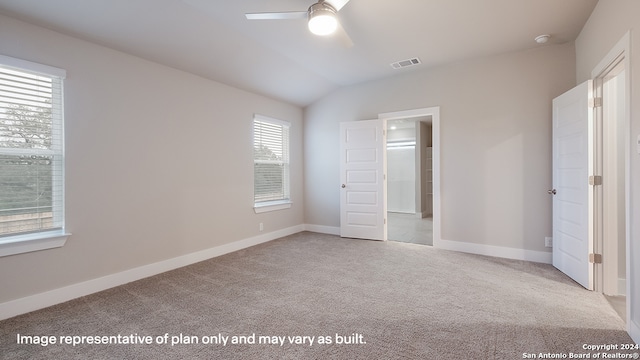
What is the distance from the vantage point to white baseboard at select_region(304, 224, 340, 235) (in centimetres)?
558

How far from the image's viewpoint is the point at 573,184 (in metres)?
3.10

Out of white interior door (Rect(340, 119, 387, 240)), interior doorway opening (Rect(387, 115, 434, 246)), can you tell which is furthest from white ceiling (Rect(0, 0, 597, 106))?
interior doorway opening (Rect(387, 115, 434, 246))

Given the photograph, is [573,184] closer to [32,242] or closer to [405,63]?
[405,63]

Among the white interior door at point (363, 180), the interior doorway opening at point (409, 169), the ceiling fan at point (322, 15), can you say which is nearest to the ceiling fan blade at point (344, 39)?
the ceiling fan at point (322, 15)

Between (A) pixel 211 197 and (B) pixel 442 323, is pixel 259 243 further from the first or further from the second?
(B) pixel 442 323

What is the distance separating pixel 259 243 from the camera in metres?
4.89

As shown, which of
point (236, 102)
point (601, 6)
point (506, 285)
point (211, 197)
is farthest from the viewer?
point (236, 102)

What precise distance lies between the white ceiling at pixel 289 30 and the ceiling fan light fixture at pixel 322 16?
573 millimetres

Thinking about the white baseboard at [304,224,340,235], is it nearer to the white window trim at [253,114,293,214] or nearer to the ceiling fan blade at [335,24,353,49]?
the white window trim at [253,114,293,214]

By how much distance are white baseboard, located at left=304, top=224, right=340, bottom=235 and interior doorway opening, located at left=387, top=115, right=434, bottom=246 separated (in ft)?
8.11

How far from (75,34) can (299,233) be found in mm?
4305

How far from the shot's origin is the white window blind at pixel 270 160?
16.4 ft

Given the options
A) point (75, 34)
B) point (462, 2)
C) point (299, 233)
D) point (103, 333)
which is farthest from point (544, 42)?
point (103, 333)

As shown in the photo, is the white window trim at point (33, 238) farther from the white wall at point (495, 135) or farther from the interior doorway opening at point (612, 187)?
the interior doorway opening at point (612, 187)
